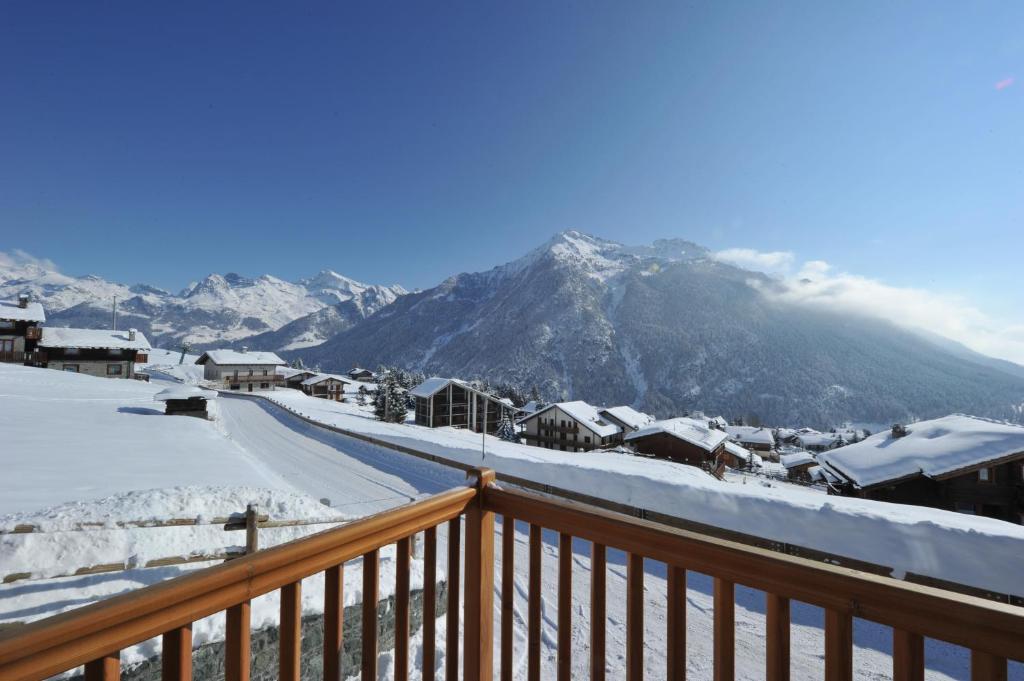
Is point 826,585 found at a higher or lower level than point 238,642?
higher

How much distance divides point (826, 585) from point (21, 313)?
1934 inches

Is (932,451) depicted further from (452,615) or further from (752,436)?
(752,436)

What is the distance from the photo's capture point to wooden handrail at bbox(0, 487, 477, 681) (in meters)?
0.95

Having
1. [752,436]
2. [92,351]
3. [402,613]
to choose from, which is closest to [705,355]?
[752,436]

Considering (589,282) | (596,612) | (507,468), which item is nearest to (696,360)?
(589,282)

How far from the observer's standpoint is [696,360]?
13812 cm

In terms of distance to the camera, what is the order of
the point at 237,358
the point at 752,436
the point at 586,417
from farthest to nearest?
1. the point at 752,436
2. the point at 237,358
3. the point at 586,417

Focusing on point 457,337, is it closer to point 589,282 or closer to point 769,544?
point 589,282

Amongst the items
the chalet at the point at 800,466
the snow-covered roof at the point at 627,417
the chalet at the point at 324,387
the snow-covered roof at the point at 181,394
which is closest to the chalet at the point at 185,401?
the snow-covered roof at the point at 181,394

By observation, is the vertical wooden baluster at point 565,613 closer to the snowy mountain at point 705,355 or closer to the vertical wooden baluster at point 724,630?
the vertical wooden baluster at point 724,630

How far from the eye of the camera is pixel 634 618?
72.2 inches

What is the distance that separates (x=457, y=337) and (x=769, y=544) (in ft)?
613

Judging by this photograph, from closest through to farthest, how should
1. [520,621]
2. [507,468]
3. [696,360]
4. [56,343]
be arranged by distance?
[520,621] < [507,468] < [56,343] < [696,360]

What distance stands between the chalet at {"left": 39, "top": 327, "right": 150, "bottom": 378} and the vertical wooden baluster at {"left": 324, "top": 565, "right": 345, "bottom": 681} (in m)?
47.0
